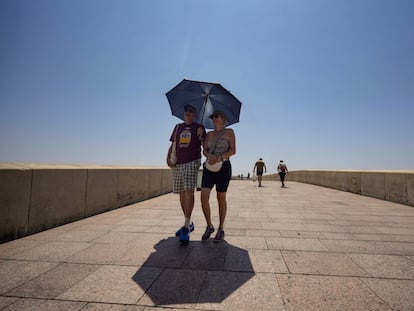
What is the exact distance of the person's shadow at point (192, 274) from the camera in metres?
1.72

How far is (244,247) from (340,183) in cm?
1039

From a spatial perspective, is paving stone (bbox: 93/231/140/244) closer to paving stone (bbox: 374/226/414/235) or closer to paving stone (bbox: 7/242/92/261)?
paving stone (bbox: 7/242/92/261)

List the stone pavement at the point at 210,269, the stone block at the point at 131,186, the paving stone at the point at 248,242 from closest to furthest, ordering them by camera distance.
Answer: the stone pavement at the point at 210,269
the paving stone at the point at 248,242
the stone block at the point at 131,186

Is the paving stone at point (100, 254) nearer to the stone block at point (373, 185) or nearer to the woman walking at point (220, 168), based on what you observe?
the woman walking at point (220, 168)

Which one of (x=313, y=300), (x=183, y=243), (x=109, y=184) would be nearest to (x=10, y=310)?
(x=183, y=243)

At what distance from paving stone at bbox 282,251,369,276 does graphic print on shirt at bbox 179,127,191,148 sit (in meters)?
1.99

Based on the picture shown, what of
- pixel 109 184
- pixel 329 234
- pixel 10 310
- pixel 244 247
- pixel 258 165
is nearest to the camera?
pixel 10 310

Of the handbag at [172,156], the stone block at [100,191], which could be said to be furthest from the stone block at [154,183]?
the handbag at [172,156]

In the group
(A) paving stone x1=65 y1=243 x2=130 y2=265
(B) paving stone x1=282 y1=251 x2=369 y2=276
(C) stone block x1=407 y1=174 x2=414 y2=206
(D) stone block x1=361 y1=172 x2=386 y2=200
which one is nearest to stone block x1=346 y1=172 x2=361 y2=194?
(D) stone block x1=361 y1=172 x2=386 y2=200

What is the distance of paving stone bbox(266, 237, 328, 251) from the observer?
2.84 meters

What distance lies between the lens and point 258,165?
45.6 feet

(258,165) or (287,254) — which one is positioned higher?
(258,165)

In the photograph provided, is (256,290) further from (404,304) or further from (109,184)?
(109,184)

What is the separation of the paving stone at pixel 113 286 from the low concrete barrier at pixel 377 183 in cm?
762
